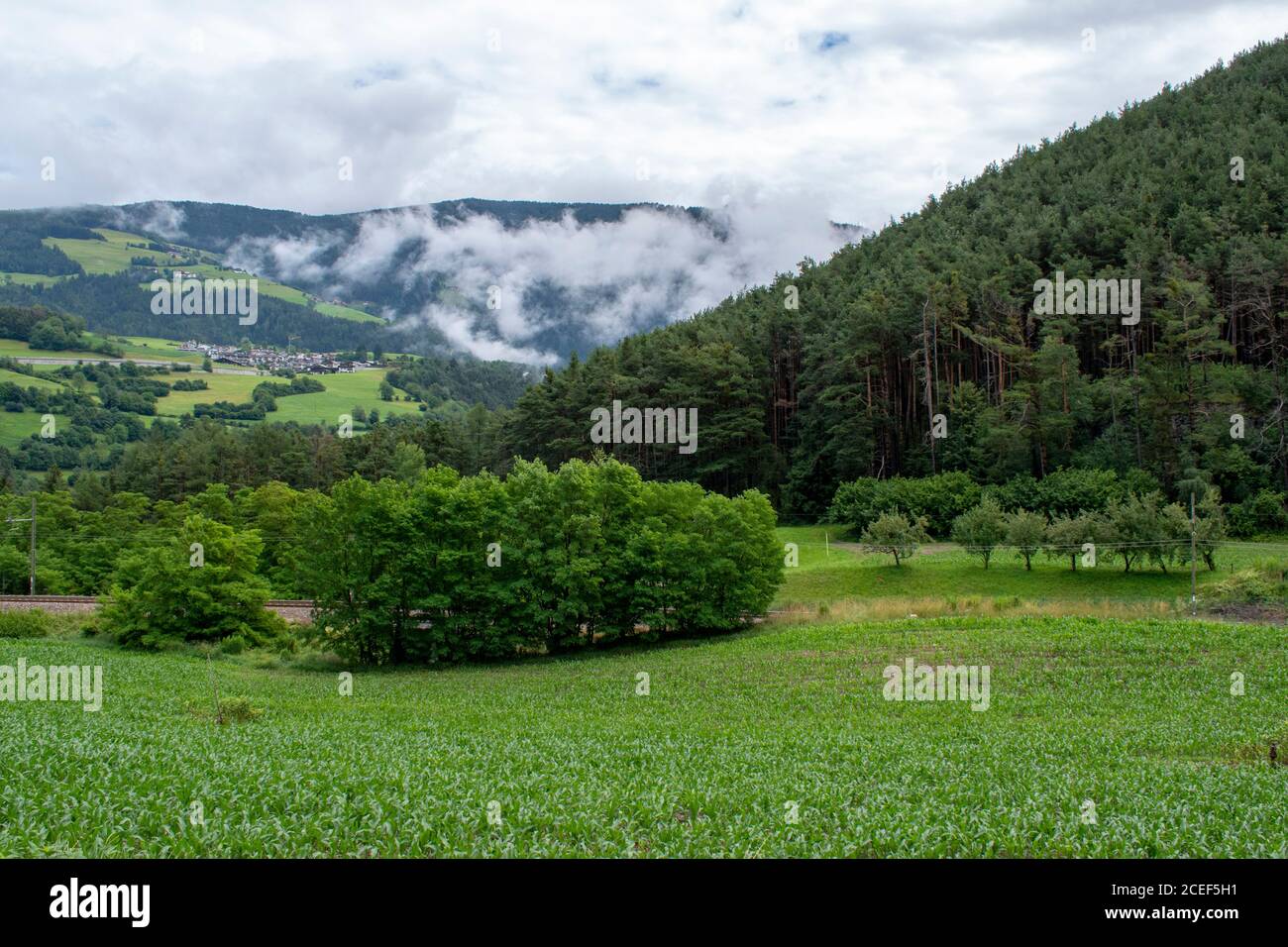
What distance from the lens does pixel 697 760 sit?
1939 centimetres

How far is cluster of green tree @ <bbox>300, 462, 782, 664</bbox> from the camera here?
47.0m

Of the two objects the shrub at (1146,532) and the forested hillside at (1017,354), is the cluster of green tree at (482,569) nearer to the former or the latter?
the shrub at (1146,532)

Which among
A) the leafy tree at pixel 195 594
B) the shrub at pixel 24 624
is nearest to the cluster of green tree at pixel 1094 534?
the leafy tree at pixel 195 594

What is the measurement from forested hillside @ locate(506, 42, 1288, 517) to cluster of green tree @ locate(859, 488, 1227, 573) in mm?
9332

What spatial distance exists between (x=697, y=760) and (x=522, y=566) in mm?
30213

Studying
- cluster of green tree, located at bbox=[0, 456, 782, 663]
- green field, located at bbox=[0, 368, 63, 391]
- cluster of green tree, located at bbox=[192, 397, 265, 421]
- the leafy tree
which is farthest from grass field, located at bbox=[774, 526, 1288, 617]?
green field, located at bbox=[0, 368, 63, 391]

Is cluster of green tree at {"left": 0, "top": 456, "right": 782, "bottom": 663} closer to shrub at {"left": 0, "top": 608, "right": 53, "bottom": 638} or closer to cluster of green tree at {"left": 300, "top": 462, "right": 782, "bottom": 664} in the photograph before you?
cluster of green tree at {"left": 300, "top": 462, "right": 782, "bottom": 664}

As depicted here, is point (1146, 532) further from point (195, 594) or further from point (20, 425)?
point (20, 425)

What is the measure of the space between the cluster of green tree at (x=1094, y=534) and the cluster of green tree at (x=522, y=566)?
1189cm

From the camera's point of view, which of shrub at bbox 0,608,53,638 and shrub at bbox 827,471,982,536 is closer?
shrub at bbox 0,608,53,638

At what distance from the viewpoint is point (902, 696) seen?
30.3 metres

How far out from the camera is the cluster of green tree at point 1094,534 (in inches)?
1949

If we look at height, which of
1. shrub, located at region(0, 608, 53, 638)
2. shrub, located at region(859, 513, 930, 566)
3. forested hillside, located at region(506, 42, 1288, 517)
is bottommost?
shrub, located at region(0, 608, 53, 638)

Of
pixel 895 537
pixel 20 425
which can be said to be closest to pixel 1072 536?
pixel 895 537
